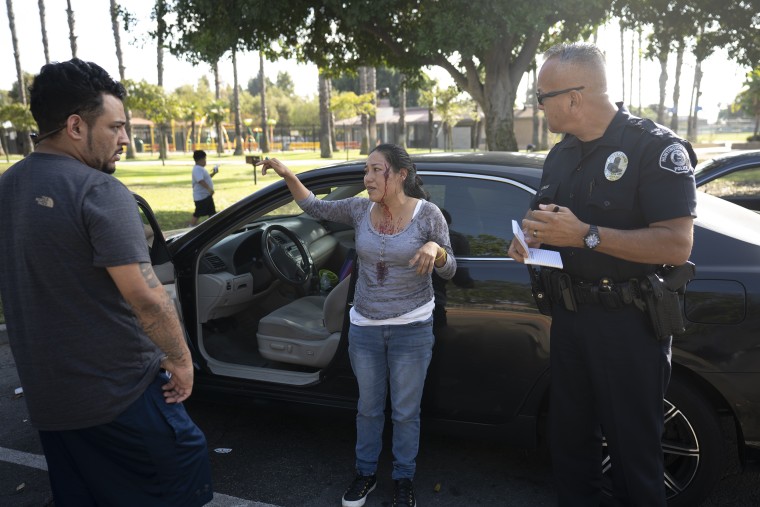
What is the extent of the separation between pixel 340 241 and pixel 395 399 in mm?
1949

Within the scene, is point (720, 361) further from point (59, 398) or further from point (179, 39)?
point (179, 39)

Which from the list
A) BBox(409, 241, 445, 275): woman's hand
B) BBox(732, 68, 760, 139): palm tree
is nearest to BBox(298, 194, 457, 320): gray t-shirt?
BBox(409, 241, 445, 275): woman's hand

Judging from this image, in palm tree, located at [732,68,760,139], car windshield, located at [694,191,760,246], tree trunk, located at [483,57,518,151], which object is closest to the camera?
car windshield, located at [694,191,760,246]

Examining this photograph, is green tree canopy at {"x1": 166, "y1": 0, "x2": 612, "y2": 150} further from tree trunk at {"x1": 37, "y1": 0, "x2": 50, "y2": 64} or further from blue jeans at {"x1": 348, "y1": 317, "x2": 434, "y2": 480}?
tree trunk at {"x1": 37, "y1": 0, "x2": 50, "y2": 64}

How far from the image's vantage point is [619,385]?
85.4 inches

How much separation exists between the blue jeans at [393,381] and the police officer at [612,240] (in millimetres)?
675

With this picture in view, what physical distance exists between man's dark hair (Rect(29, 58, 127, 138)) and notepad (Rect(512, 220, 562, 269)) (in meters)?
1.40

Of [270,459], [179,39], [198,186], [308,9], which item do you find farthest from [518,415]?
[179,39]

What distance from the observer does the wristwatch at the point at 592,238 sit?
2023 mm

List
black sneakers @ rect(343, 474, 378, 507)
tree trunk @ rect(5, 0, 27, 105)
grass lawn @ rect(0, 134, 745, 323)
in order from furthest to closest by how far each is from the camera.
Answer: tree trunk @ rect(5, 0, 27, 105), grass lawn @ rect(0, 134, 745, 323), black sneakers @ rect(343, 474, 378, 507)

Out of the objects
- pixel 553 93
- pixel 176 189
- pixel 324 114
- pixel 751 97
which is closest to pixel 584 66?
pixel 553 93

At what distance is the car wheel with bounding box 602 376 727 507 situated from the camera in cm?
261

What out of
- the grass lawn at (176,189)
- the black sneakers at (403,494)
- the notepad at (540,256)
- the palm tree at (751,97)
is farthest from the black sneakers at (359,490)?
the palm tree at (751,97)

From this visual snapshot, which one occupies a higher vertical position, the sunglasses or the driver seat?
the sunglasses
